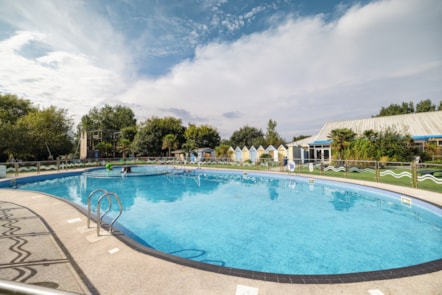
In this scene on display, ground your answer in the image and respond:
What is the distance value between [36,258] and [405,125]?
90.2 feet

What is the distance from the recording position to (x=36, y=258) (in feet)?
Result: 11.6

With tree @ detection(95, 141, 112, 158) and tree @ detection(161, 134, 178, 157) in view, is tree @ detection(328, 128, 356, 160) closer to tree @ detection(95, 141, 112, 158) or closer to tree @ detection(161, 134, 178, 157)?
tree @ detection(161, 134, 178, 157)

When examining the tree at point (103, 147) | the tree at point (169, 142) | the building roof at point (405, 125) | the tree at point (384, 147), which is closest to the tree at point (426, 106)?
the building roof at point (405, 125)

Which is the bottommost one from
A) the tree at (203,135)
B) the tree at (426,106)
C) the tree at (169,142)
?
the tree at (169,142)

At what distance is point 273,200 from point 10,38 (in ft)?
43.8

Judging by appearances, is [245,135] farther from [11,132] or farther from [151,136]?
[11,132]

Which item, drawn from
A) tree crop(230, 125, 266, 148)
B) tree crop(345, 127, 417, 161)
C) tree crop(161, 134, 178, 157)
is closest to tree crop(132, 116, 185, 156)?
tree crop(161, 134, 178, 157)

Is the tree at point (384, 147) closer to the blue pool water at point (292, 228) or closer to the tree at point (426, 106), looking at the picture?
the blue pool water at point (292, 228)

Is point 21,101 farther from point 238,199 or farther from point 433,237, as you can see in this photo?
point 433,237

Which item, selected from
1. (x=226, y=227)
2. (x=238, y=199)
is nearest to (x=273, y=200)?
(x=238, y=199)

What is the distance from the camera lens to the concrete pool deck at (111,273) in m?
2.77

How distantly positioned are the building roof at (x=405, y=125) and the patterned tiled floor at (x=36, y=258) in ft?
76.0

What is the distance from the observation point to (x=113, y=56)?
39.9 ft

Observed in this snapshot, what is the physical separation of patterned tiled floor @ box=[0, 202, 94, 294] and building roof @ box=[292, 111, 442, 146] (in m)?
23.2
